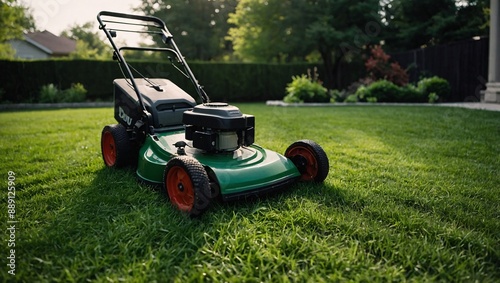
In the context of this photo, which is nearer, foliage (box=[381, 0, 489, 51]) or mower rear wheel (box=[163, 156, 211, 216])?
mower rear wheel (box=[163, 156, 211, 216])

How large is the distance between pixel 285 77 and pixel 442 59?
7059mm

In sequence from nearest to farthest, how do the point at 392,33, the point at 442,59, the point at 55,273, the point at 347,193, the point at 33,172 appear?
the point at 55,273
the point at 347,193
the point at 33,172
the point at 442,59
the point at 392,33

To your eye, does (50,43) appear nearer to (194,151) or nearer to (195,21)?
(195,21)

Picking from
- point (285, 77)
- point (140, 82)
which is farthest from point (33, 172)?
point (285, 77)

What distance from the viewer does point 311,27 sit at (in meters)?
17.7

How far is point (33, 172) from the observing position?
3.74 m

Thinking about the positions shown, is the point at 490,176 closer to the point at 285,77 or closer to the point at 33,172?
the point at 33,172

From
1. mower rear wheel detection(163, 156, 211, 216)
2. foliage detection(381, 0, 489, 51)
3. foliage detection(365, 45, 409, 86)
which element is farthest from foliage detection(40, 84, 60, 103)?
foliage detection(381, 0, 489, 51)

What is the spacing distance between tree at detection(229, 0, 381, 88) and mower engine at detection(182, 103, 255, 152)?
15765mm

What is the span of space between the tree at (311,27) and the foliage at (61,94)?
9902 mm

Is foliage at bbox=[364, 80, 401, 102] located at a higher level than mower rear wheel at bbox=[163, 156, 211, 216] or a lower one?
higher

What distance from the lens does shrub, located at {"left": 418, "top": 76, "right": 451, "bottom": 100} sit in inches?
465

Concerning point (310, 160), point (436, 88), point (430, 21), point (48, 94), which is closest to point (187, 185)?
point (310, 160)

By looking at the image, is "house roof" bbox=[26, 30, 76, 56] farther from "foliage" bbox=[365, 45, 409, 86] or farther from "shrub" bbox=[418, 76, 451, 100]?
"shrub" bbox=[418, 76, 451, 100]
